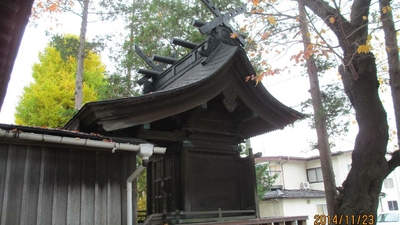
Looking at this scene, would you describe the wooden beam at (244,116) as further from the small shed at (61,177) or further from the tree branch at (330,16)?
the small shed at (61,177)

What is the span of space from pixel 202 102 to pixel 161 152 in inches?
62.4

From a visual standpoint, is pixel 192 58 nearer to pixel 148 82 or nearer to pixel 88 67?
pixel 148 82

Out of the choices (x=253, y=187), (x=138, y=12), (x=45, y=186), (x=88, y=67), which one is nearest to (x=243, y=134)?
(x=253, y=187)

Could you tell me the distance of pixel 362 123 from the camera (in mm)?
5469

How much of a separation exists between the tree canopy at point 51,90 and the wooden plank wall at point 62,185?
1152cm

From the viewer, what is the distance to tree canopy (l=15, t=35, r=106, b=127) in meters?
17.6

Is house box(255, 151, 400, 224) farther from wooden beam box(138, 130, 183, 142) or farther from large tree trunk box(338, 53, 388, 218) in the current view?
large tree trunk box(338, 53, 388, 218)

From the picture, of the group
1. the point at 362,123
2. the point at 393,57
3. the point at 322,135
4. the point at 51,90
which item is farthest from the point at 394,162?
the point at 51,90

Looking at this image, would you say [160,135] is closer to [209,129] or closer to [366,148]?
[209,129]

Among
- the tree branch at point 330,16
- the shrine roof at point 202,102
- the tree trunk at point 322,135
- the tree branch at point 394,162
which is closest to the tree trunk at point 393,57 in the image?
the tree branch at point 394,162

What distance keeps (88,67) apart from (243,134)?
15.9 metres

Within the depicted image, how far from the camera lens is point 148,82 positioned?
35.8 feet

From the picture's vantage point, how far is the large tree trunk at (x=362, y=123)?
Answer: 5.16m

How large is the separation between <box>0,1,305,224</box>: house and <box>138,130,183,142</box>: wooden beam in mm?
22
